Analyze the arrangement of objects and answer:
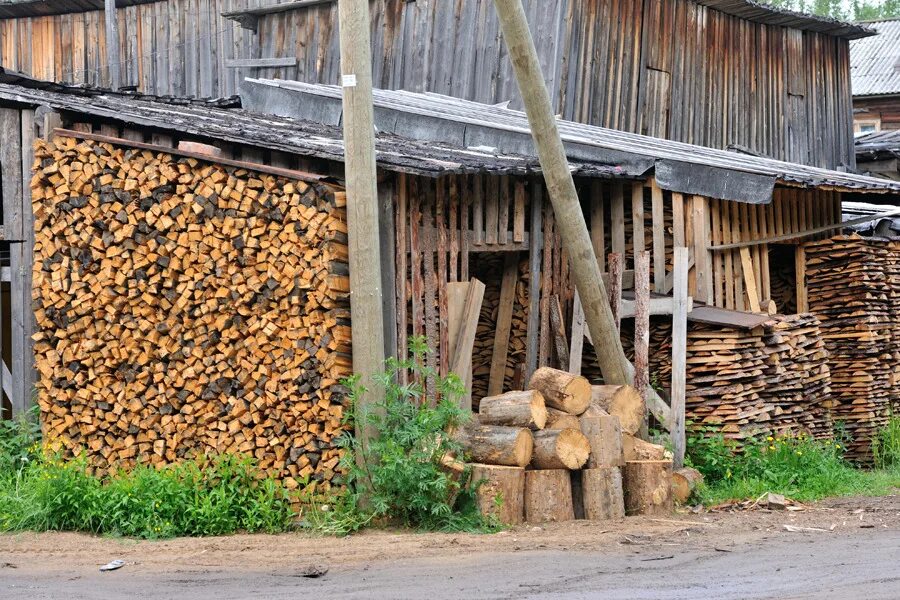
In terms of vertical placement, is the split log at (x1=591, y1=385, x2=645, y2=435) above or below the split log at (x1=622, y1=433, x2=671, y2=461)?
above

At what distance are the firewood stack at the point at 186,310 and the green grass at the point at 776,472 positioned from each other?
3.80m

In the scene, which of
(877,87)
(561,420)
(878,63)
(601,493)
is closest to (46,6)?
(561,420)

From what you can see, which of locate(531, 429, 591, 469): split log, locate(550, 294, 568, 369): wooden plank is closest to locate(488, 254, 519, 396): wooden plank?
locate(550, 294, 568, 369): wooden plank

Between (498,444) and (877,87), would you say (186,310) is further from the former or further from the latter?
(877,87)

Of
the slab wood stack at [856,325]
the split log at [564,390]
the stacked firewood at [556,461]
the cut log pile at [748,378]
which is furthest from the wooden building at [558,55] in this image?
the stacked firewood at [556,461]

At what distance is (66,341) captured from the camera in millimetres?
10633

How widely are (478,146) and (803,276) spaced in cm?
418

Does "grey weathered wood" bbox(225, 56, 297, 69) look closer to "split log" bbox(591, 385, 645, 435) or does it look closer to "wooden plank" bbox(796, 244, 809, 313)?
"wooden plank" bbox(796, 244, 809, 313)

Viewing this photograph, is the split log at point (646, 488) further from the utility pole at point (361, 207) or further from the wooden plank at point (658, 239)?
the wooden plank at point (658, 239)

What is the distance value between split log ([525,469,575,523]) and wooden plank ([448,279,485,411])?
143 centimetres

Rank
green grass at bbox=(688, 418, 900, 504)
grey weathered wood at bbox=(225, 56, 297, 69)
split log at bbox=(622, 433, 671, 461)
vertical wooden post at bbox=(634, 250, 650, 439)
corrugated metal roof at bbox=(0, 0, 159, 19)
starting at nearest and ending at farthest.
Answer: split log at bbox=(622, 433, 671, 461)
green grass at bbox=(688, 418, 900, 504)
vertical wooden post at bbox=(634, 250, 650, 439)
grey weathered wood at bbox=(225, 56, 297, 69)
corrugated metal roof at bbox=(0, 0, 159, 19)

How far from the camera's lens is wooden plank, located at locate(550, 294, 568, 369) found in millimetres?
11727

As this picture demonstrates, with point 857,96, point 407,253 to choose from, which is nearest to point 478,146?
point 407,253

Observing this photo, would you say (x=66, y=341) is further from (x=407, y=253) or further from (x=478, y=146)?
(x=478, y=146)
